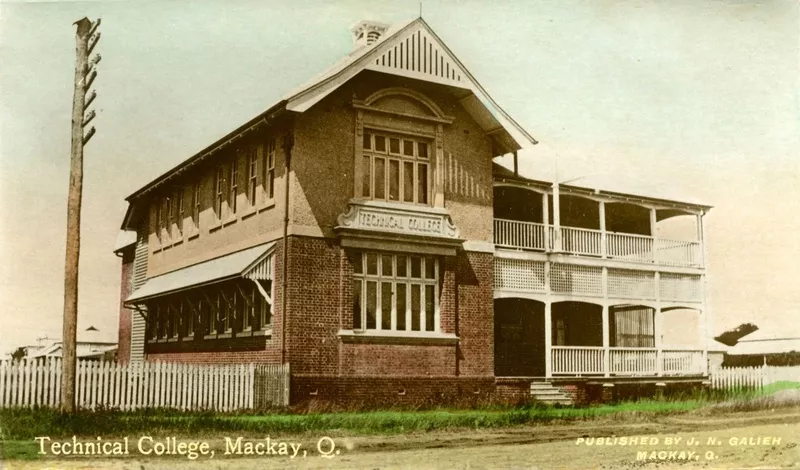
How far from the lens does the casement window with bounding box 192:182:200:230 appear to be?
81.4 feet

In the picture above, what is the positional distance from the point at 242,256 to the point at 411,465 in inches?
319

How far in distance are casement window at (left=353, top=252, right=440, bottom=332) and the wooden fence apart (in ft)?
8.07

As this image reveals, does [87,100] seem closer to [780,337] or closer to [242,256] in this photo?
[242,256]

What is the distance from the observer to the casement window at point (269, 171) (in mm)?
21422

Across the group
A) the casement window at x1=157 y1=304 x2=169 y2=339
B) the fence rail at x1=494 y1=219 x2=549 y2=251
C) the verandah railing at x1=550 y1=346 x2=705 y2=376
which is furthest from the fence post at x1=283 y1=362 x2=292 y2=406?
the casement window at x1=157 y1=304 x2=169 y2=339

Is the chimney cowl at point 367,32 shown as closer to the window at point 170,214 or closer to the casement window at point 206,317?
the casement window at point 206,317

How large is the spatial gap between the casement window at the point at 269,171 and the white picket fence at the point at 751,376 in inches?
455

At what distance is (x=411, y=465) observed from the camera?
597 inches

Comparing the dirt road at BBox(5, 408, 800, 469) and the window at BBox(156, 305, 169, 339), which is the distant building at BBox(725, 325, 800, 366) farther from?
the window at BBox(156, 305, 169, 339)

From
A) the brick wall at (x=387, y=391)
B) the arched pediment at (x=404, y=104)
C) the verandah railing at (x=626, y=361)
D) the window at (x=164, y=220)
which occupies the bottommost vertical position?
the brick wall at (x=387, y=391)

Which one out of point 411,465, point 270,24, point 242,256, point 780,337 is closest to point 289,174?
point 242,256

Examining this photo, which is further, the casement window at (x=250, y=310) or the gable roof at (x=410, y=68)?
the casement window at (x=250, y=310)

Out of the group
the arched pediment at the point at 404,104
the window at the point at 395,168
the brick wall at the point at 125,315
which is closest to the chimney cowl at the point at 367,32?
the arched pediment at the point at 404,104

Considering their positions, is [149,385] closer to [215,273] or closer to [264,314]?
[264,314]
